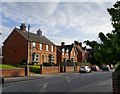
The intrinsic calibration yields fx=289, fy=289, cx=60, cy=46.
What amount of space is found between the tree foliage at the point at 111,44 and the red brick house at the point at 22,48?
5411cm

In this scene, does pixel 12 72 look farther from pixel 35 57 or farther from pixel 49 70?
pixel 35 57

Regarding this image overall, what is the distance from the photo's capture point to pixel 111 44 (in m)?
8.45

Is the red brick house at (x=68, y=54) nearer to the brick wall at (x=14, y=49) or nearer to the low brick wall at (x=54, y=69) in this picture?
the low brick wall at (x=54, y=69)

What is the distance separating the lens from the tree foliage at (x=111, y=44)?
839 centimetres

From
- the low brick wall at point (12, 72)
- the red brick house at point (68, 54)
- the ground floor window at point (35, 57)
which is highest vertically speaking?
the red brick house at point (68, 54)

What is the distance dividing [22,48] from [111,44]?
190ft

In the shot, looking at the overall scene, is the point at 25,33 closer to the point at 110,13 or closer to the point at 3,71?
the point at 3,71

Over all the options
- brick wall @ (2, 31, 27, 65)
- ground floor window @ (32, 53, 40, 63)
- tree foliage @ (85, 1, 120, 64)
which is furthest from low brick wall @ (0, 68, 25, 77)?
tree foliage @ (85, 1, 120, 64)

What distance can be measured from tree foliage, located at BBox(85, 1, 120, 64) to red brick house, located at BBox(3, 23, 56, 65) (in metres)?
54.1

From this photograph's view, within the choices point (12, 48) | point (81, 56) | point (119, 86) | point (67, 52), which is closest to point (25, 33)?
point (12, 48)

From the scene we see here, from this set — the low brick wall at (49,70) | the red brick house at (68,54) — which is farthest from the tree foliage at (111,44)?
the red brick house at (68,54)

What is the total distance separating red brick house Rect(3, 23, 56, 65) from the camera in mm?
64688

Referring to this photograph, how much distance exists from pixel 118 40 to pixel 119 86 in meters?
1.66

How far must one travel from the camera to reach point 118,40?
833 centimetres
